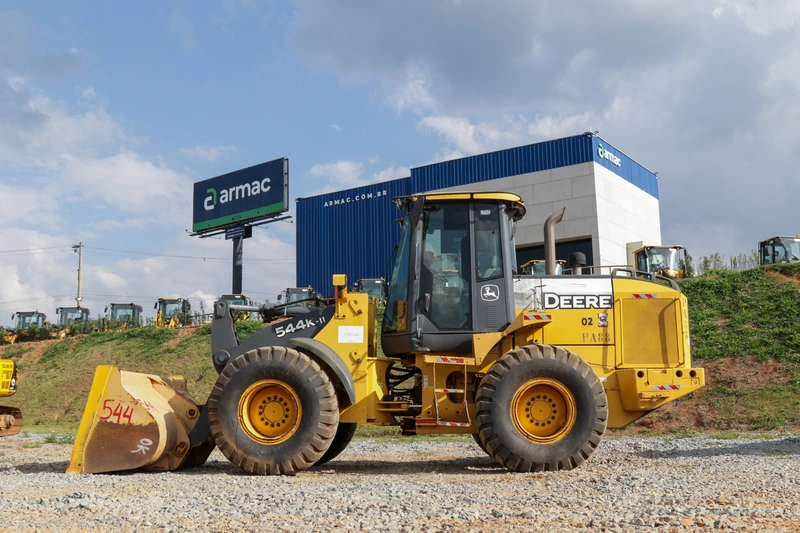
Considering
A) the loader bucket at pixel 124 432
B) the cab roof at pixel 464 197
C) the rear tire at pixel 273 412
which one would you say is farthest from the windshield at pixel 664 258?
the loader bucket at pixel 124 432

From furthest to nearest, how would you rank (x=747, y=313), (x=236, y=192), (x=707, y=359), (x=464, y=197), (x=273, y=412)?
(x=236, y=192)
(x=747, y=313)
(x=707, y=359)
(x=464, y=197)
(x=273, y=412)

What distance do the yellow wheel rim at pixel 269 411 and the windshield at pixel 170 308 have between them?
31170 millimetres

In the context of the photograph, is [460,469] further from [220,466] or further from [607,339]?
[220,466]

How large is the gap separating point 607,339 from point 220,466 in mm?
5289

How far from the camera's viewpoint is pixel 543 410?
8.33 m

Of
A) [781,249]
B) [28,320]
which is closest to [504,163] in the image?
[781,249]

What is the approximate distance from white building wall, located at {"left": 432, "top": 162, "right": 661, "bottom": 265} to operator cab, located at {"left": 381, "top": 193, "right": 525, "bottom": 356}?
26841 mm

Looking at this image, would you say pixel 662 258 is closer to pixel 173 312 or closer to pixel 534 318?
pixel 534 318

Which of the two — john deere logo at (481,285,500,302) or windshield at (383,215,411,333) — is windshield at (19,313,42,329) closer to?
windshield at (383,215,411,333)

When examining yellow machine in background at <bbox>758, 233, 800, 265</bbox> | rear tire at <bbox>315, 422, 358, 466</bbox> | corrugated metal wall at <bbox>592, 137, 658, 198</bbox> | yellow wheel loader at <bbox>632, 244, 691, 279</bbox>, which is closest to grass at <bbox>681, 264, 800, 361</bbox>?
yellow wheel loader at <bbox>632, 244, 691, 279</bbox>

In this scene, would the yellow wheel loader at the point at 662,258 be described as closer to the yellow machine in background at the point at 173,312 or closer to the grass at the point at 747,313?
the grass at the point at 747,313

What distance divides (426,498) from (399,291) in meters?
3.36

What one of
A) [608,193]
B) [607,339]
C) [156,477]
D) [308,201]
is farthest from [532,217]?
[156,477]

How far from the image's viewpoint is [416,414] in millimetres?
8805
